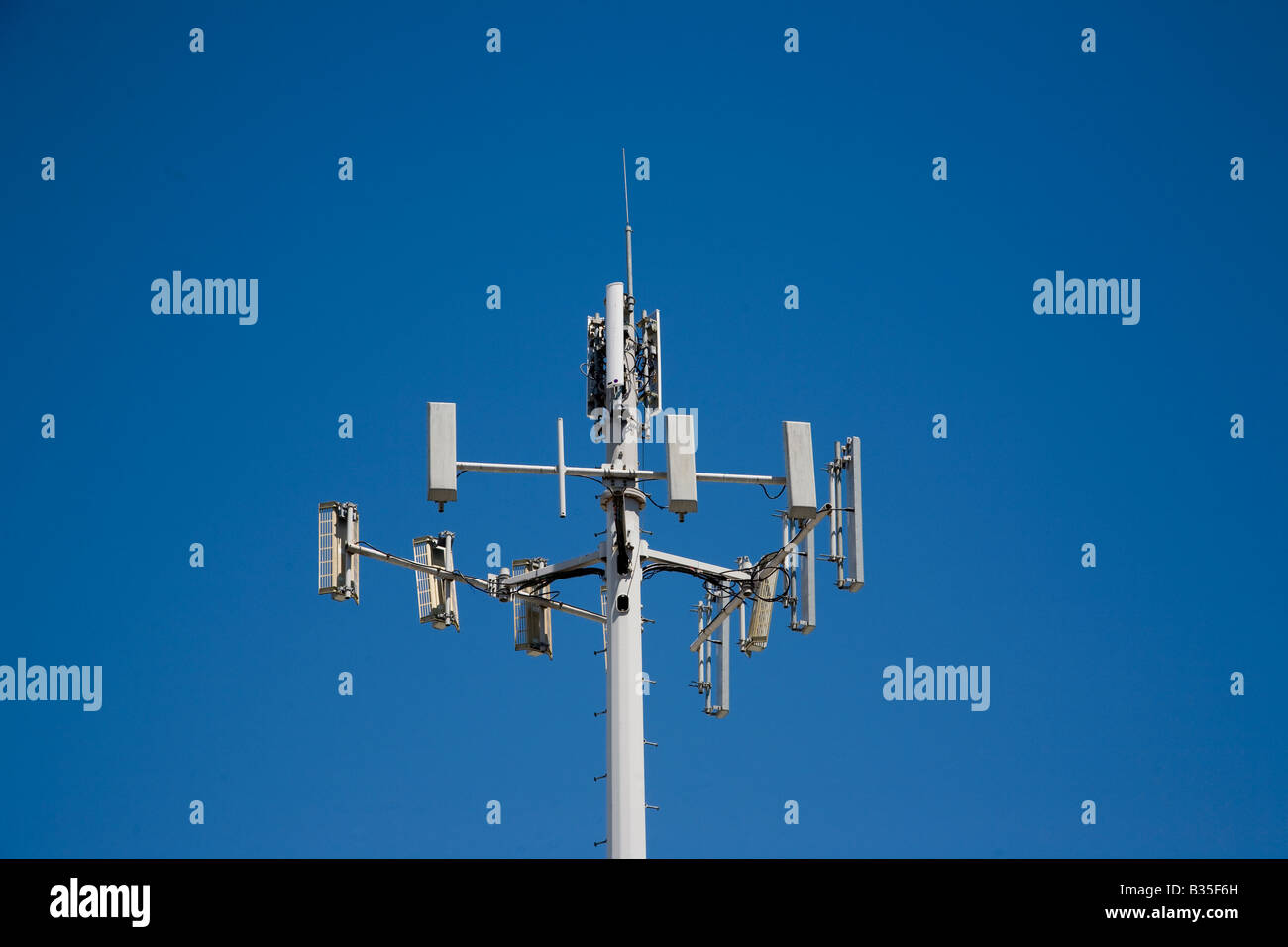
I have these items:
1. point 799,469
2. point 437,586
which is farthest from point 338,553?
point 799,469

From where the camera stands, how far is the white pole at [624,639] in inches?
1566

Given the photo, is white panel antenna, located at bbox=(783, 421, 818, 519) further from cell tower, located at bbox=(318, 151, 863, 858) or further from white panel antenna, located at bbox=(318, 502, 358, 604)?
white panel antenna, located at bbox=(318, 502, 358, 604)

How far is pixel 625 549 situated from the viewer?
41.2 m

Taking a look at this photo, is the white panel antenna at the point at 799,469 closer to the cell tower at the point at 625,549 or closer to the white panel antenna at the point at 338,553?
the cell tower at the point at 625,549

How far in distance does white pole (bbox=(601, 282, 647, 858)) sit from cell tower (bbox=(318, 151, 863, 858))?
0.07ft

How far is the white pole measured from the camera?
39781 mm

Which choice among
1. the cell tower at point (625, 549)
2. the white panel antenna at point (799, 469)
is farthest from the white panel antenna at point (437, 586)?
the white panel antenna at point (799, 469)

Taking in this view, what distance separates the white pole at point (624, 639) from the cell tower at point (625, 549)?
2 cm

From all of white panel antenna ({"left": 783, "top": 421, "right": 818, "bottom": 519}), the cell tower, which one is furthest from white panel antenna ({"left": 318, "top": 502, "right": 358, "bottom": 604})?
white panel antenna ({"left": 783, "top": 421, "right": 818, "bottom": 519})

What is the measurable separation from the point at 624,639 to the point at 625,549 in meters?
1.87

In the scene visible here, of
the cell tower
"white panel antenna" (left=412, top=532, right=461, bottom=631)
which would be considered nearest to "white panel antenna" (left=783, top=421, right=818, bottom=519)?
the cell tower

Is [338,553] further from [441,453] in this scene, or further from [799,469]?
[799,469]

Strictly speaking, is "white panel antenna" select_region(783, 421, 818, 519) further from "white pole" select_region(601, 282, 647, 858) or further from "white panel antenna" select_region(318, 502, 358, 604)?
"white panel antenna" select_region(318, 502, 358, 604)
